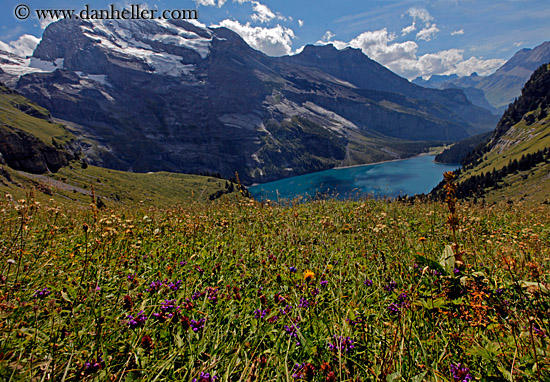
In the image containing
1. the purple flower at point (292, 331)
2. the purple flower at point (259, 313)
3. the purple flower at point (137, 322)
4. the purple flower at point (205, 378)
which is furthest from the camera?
the purple flower at point (259, 313)

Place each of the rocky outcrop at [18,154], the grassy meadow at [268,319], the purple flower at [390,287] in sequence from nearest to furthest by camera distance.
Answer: the grassy meadow at [268,319]
the purple flower at [390,287]
the rocky outcrop at [18,154]

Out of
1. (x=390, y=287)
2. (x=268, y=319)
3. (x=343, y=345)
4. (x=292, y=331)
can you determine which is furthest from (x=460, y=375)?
(x=268, y=319)

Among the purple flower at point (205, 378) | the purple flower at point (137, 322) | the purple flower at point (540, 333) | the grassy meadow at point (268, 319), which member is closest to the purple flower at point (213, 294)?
the grassy meadow at point (268, 319)

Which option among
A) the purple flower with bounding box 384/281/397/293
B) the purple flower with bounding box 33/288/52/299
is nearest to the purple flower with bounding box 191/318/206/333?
the purple flower with bounding box 33/288/52/299

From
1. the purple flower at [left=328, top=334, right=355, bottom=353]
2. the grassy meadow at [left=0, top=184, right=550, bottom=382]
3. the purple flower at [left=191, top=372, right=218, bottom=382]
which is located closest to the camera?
the purple flower at [left=191, top=372, right=218, bottom=382]

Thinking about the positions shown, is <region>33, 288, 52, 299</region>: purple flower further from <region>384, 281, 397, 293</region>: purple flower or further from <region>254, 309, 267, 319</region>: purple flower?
<region>384, 281, 397, 293</region>: purple flower

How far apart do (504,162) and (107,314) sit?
262053 millimetres

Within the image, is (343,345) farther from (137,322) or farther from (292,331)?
(137,322)

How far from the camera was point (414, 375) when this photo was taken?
2.42 metres

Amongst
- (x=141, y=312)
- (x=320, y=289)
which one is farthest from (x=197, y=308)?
(x=320, y=289)

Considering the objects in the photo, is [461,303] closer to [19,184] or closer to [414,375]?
[414,375]

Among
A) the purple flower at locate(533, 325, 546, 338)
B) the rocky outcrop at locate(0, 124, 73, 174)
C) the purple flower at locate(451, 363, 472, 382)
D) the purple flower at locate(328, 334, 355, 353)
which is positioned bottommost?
the rocky outcrop at locate(0, 124, 73, 174)

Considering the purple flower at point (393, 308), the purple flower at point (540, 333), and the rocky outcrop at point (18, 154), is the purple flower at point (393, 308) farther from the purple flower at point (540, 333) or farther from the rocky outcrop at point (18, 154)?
the rocky outcrop at point (18, 154)

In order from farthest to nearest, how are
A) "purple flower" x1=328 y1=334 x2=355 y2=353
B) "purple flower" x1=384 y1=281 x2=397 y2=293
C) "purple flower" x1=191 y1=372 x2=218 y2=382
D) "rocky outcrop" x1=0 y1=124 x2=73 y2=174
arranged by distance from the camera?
"rocky outcrop" x1=0 y1=124 x2=73 y2=174
"purple flower" x1=384 y1=281 x2=397 y2=293
"purple flower" x1=328 y1=334 x2=355 y2=353
"purple flower" x1=191 y1=372 x2=218 y2=382
